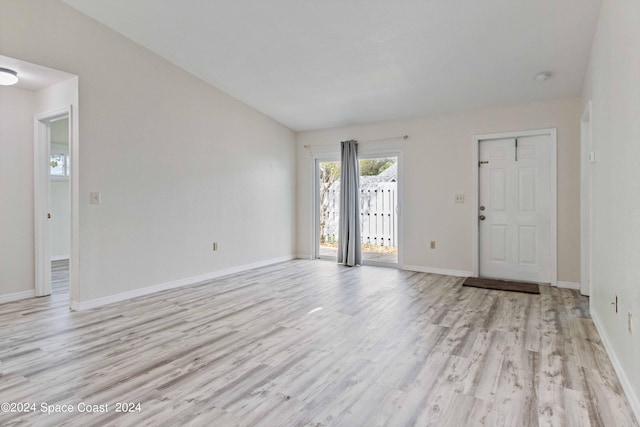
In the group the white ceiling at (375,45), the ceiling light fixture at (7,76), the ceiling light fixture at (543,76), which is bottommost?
the ceiling light fixture at (7,76)

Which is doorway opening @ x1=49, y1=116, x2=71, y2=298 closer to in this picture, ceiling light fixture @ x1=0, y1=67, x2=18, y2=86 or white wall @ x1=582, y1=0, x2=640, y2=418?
ceiling light fixture @ x1=0, y1=67, x2=18, y2=86

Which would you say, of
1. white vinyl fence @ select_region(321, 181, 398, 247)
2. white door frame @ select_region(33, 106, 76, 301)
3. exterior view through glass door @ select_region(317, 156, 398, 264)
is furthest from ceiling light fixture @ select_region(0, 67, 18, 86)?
white vinyl fence @ select_region(321, 181, 398, 247)

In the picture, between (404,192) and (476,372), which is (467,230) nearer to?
(404,192)

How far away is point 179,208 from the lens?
4543 millimetres

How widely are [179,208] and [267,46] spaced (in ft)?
7.41

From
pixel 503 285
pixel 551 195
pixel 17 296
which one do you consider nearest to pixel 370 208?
pixel 503 285

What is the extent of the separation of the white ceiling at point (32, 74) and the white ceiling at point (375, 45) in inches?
27.3

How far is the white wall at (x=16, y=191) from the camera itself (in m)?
3.82

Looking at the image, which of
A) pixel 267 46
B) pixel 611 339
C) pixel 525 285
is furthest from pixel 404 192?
pixel 611 339

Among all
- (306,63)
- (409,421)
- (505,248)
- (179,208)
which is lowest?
(409,421)

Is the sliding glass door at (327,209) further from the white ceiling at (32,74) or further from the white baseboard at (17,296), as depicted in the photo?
the white baseboard at (17,296)

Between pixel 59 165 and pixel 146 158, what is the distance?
3297 millimetres

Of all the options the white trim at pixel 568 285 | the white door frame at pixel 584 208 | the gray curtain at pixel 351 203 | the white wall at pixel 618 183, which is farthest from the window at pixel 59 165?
the white trim at pixel 568 285

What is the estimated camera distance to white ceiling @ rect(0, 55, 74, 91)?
3.21 m
